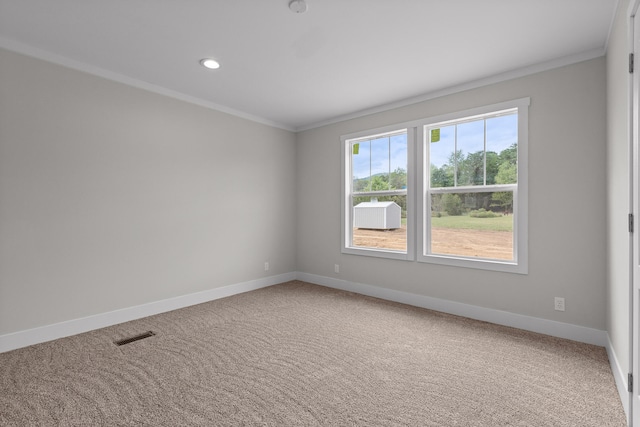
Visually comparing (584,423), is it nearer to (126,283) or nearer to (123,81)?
(126,283)

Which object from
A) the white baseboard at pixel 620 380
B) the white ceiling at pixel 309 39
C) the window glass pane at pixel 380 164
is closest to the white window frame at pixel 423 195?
the window glass pane at pixel 380 164

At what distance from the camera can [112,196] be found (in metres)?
3.12

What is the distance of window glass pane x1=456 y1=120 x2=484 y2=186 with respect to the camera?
3.36 m

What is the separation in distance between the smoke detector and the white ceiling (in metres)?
0.04

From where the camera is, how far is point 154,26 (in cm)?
231

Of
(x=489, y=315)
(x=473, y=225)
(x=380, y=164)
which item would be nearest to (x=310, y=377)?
(x=489, y=315)

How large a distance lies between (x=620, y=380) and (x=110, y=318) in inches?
162

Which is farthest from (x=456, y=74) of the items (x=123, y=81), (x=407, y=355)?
(x=123, y=81)

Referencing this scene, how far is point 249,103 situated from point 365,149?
168cm

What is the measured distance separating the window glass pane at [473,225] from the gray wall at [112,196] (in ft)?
8.15

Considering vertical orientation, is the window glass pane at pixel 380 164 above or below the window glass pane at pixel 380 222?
above

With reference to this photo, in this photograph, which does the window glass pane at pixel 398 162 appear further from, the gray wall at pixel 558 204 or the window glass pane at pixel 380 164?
the gray wall at pixel 558 204

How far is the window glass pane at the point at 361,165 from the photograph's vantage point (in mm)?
4402

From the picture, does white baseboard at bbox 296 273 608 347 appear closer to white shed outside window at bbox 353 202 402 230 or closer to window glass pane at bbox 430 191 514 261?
window glass pane at bbox 430 191 514 261
